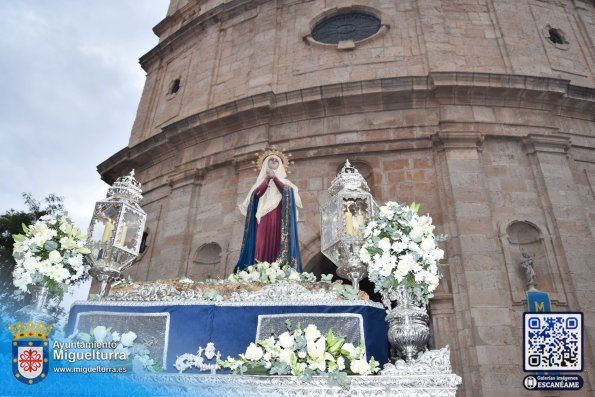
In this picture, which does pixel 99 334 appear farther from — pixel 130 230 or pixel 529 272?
pixel 529 272

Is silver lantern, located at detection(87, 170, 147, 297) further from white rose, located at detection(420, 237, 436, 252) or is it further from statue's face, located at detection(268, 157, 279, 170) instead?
white rose, located at detection(420, 237, 436, 252)

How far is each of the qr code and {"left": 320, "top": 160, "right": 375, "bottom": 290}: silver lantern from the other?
2.80 m

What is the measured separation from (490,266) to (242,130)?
23.7ft

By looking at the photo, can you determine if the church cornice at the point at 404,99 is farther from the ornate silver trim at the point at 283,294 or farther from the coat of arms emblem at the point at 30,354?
the coat of arms emblem at the point at 30,354

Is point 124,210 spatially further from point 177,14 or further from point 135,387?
point 177,14

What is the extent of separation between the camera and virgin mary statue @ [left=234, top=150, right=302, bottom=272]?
7.27m

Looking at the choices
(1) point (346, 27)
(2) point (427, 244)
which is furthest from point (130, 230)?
(1) point (346, 27)

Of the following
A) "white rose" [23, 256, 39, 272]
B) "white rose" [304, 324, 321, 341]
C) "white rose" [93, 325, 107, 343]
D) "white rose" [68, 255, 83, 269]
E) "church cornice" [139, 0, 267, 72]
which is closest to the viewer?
"white rose" [304, 324, 321, 341]

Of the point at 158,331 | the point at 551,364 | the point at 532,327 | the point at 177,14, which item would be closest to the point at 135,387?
the point at 158,331

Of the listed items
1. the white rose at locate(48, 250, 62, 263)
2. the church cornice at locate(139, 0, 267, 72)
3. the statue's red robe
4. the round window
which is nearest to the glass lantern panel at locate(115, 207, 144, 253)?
the white rose at locate(48, 250, 62, 263)

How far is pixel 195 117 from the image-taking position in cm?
1287

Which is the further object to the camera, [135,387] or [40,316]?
[40,316]

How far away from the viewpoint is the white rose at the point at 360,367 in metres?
3.61

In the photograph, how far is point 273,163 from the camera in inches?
312
